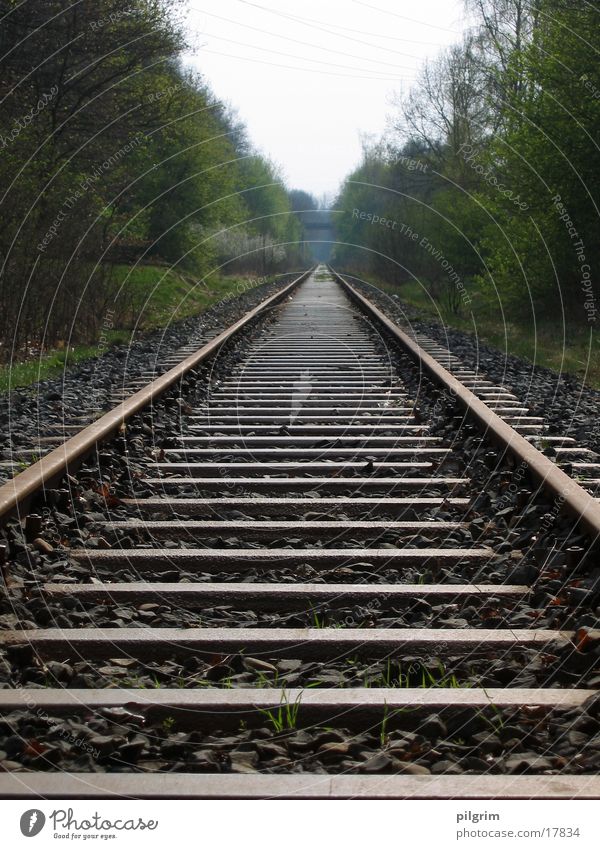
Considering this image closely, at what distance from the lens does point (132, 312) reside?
1498 centimetres

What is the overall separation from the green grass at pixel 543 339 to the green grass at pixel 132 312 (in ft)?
15.3

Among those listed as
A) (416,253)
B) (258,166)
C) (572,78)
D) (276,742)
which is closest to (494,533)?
(276,742)

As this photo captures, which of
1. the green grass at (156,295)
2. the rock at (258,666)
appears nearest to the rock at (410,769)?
the rock at (258,666)

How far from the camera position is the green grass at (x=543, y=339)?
31.5 feet

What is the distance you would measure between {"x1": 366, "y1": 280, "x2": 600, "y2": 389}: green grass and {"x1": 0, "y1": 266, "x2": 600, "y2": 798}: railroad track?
435 centimetres

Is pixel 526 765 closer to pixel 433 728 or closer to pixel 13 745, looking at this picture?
pixel 433 728

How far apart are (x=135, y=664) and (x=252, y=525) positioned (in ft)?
3.99

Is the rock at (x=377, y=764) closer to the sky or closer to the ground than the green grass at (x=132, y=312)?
closer to the ground

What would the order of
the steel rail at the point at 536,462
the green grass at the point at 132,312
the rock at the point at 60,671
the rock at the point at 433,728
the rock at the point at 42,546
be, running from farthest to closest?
the green grass at the point at 132,312
the rock at the point at 42,546
the steel rail at the point at 536,462
the rock at the point at 60,671
the rock at the point at 433,728

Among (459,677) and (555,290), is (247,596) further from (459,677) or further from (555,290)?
(555,290)

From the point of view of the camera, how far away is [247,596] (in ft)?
9.93

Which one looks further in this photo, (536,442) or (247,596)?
(536,442)

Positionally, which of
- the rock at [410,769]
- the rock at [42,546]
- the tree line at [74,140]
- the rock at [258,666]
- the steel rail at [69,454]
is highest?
the tree line at [74,140]

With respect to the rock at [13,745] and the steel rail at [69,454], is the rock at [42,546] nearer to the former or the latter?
the steel rail at [69,454]
